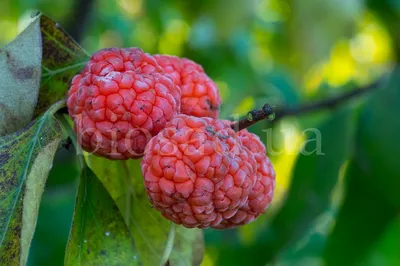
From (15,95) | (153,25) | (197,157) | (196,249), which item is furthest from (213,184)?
(153,25)

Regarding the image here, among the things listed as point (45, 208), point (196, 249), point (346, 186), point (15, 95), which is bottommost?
point (45, 208)

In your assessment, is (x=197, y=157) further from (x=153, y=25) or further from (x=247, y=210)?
(x=153, y=25)

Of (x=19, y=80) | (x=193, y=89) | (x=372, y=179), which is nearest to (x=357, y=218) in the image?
(x=372, y=179)

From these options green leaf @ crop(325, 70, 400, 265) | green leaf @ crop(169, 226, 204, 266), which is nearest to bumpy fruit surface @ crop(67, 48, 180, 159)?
green leaf @ crop(169, 226, 204, 266)

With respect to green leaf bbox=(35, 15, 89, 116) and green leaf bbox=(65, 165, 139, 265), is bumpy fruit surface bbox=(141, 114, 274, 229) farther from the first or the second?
green leaf bbox=(35, 15, 89, 116)

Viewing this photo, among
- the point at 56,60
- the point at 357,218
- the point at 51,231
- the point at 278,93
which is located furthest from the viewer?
the point at 278,93

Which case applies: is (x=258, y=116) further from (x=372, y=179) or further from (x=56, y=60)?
(x=372, y=179)
